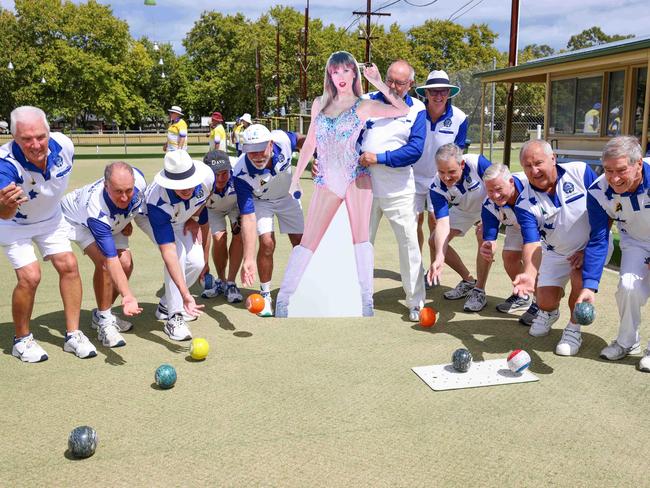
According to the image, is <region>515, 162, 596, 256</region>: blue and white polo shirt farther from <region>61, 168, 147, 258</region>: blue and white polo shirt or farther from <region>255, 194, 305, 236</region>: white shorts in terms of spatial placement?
<region>61, 168, 147, 258</region>: blue and white polo shirt

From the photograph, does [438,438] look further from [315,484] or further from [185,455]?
[185,455]

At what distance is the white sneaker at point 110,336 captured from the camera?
16.3 ft

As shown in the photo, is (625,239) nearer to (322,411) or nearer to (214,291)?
(322,411)

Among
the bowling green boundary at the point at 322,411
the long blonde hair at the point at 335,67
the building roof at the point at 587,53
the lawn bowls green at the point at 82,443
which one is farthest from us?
the building roof at the point at 587,53

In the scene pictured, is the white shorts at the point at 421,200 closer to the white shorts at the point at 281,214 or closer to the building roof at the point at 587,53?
the white shorts at the point at 281,214

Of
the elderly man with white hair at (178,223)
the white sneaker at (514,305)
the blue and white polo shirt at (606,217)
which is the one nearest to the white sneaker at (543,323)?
the white sneaker at (514,305)

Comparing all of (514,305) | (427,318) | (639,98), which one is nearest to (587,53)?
(639,98)

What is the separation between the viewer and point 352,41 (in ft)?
188

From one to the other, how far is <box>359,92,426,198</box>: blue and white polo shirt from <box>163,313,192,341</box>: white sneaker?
2.11 metres

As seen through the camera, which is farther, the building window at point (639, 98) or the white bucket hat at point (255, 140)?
the building window at point (639, 98)

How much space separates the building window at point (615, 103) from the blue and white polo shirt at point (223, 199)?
A: 31.3 feet

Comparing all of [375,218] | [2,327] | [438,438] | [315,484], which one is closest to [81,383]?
[2,327]

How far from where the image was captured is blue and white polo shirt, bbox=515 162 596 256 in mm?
4621

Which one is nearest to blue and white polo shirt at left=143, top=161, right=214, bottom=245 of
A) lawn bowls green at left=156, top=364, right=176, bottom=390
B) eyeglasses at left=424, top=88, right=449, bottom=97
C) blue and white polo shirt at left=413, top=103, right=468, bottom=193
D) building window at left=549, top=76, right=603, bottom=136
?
lawn bowls green at left=156, top=364, right=176, bottom=390
